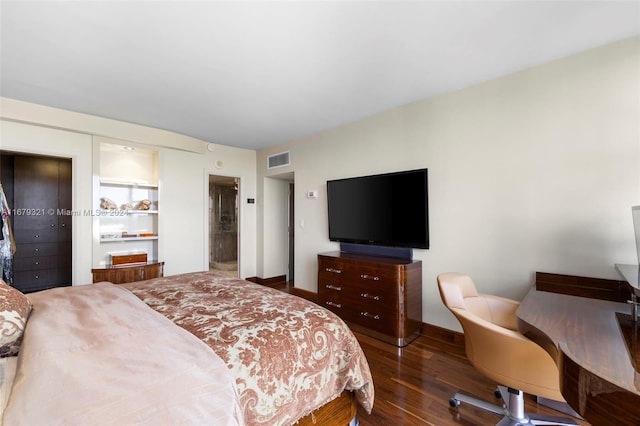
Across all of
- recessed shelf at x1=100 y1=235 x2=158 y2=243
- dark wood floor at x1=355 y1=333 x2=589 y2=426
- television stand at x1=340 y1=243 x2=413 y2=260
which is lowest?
dark wood floor at x1=355 y1=333 x2=589 y2=426

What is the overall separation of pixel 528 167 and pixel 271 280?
168 inches

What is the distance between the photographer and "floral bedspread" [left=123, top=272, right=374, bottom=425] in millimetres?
1133

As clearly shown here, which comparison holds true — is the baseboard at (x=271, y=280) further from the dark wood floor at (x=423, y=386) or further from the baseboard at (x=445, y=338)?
the baseboard at (x=445, y=338)

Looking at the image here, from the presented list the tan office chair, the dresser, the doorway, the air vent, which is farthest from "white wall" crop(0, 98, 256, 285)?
the tan office chair

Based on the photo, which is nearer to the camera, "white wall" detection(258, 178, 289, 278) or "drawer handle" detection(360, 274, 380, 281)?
"drawer handle" detection(360, 274, 380, 281)

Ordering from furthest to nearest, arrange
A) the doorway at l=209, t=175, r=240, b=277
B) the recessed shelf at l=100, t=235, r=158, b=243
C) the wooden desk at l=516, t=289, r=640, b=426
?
the doorway at l=209, t=175, r=240, b=277 → the recessed shelf at l=100, t=235, r=158, b=243 → the wooden desk at l=516, t=289, r=640, b=426

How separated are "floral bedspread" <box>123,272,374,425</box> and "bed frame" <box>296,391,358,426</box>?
3.3 inches

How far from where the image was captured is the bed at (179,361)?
0.79 m

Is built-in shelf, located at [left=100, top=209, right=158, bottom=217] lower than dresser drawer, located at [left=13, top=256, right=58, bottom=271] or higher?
higher

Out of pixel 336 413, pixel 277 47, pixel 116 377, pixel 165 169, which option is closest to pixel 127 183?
pixel 165 169

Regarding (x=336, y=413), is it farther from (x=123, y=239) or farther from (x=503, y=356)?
(x=123, y=239)

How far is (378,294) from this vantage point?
9.37 feet

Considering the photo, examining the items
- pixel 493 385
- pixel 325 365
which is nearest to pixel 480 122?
pixel 493 385

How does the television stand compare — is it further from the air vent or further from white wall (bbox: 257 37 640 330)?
the air vent
